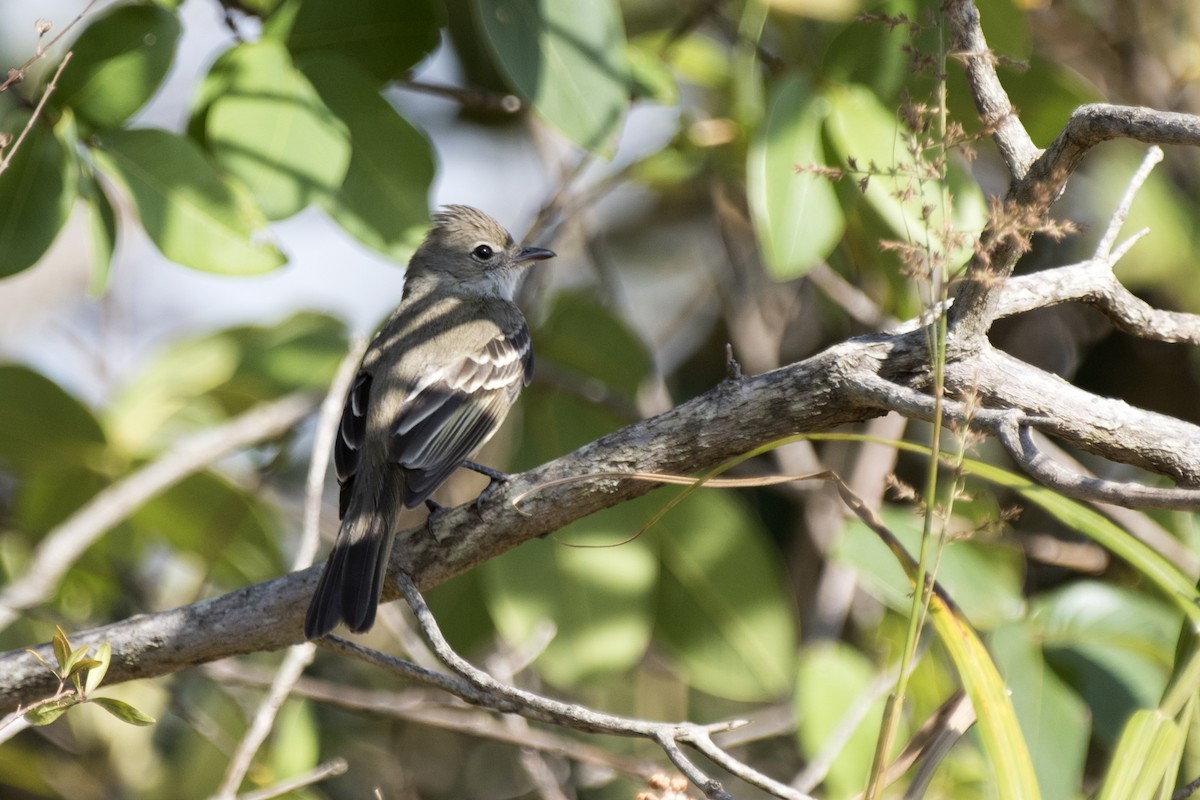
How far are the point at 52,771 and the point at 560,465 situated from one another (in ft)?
10.7

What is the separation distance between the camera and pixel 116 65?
2.90 metres

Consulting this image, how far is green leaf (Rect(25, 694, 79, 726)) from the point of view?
1.96 m

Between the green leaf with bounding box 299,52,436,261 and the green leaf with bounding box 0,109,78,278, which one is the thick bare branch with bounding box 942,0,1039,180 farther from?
the green leaf with bounding box 0,109,78,278

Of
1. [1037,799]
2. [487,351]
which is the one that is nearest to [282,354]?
[487,351]

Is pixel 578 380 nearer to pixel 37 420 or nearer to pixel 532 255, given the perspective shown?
pixel 532 255

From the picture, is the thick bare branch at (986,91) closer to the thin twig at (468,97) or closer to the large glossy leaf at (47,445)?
the thin twig at (468,97)

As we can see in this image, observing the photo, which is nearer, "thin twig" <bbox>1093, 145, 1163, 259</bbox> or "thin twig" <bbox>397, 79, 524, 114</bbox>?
"thin twig" <bbox>1093, 145, 1163, 259</bbox>

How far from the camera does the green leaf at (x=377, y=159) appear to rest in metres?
3.18

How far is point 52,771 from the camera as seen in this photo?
14.9 feet

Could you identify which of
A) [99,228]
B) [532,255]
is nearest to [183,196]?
[99,228]

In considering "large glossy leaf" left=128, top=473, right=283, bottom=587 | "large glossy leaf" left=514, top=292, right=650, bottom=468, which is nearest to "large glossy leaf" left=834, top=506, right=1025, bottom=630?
"large glossy leaf" left=514, top=292, right=650, bottom=468

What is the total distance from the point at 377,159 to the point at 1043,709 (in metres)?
2.25

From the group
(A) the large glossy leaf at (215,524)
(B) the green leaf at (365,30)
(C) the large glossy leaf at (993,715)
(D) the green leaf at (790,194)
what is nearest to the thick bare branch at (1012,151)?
(C) the large glossy leaf at (993,715)

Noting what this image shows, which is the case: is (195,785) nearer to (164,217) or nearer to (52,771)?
(52,771)
